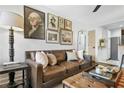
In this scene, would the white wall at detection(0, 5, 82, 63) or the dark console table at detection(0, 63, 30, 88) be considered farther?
the white wall at detection(0, 5, 82, 63)

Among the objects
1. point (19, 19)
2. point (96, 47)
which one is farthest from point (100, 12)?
point (19, 19)

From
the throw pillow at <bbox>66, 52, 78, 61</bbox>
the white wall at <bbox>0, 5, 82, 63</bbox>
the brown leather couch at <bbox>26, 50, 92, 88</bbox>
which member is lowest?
the brown leather couch at <bbox>26, 50, 92, 88</bbox>

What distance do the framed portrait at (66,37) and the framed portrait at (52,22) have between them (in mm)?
350

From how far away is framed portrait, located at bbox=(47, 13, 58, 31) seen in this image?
123 inches

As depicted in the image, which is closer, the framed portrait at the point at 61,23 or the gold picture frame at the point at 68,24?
the framed portrait at the point at 61,23

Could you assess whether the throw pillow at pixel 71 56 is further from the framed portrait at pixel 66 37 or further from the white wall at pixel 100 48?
the white wall at pixel 100 48

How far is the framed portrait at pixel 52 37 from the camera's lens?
313 cm

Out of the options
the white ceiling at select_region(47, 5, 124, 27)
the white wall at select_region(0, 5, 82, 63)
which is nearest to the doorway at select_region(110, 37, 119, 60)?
the white ceiling at select_region(47, 5, 124, 27)

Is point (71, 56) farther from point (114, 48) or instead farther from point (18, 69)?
point (114, 48)

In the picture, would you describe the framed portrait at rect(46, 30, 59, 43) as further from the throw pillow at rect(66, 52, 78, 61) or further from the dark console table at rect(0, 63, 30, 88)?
the dark console table at rect(0, 63, 30, 88)

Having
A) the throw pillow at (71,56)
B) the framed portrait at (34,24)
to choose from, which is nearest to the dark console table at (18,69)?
the framed portrait at (34,24)

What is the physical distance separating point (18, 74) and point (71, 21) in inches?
104

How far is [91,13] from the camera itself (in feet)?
11.3
